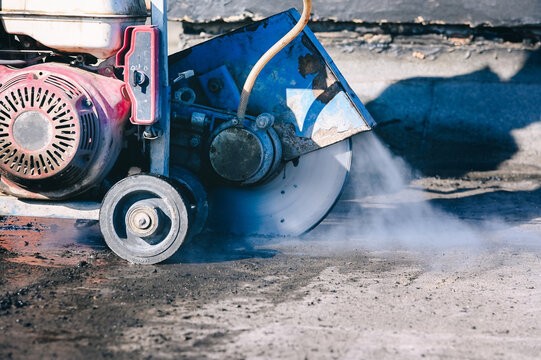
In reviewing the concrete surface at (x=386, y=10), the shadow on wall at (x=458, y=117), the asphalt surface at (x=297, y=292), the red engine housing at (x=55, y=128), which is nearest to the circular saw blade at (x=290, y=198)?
the asphalt surface at (x=297, y=292)

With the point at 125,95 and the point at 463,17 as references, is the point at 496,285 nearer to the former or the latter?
the point at 125,95

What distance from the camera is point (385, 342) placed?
266 cm

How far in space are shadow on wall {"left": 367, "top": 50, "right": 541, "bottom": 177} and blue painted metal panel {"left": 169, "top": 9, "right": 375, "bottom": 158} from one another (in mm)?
2030

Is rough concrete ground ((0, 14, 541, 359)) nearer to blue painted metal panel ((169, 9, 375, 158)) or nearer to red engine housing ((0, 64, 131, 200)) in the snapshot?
red engine housing ((0, 64, 131, 200))

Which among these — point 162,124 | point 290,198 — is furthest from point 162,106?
point 290,198

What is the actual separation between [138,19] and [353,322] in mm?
1996

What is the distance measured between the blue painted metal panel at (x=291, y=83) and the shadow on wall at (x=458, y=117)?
2030 mm

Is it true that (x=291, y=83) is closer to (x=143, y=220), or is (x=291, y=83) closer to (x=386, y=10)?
(x=143, y=220)

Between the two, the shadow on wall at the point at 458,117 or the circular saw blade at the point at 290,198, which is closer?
the circular saw blade at the point at 290,198

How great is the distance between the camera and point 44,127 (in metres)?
3.36

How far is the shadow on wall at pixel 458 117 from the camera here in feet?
18.8

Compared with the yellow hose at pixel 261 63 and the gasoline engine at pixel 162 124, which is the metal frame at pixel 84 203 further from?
the yellow hose at pixel 261 63

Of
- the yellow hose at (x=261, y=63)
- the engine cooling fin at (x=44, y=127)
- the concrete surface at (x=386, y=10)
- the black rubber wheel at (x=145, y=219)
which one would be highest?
the concrete surface at (x=386, y=10)

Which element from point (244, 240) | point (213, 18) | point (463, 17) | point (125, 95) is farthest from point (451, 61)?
point (125, 95)
